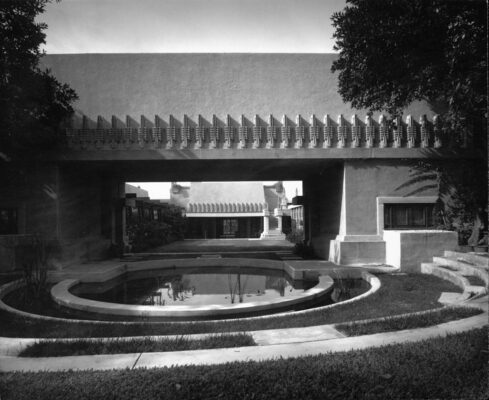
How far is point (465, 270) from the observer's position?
29.3 feet

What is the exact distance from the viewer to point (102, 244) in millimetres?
15969

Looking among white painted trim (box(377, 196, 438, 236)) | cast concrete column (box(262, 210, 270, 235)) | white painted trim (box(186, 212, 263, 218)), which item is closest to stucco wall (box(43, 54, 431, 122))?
Answer: white painted trim (box(377, 196, 438, 236))

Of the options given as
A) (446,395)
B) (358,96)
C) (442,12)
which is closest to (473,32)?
(442,12)

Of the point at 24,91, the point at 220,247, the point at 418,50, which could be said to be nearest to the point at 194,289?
the point at 24,91

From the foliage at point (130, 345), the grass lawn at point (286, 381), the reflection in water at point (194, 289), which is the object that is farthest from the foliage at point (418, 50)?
the foliage at point (130, 345)

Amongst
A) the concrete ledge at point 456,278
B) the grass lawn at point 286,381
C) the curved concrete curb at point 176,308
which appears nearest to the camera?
the grass lawn at point 286,381

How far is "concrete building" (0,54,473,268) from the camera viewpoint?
1251 centimetres

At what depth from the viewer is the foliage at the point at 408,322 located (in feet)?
16.3

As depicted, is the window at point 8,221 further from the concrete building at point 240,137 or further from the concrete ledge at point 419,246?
the concrete ledge at point 419,246

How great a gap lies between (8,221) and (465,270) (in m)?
14.4

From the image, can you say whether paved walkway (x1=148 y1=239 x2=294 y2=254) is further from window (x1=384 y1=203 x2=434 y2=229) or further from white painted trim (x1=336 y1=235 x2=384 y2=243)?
window (x1=384 y1=203 x2=434 y2=229)

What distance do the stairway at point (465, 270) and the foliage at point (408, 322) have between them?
144 centimetres

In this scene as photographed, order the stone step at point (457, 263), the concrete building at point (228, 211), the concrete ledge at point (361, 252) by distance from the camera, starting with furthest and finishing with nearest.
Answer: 1. the concrete building at point (228, 211)
2. the concrete ledge at point (361, 252)
3. the stone step at point (457, 263)

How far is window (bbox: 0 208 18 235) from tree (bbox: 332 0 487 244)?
12.1m
